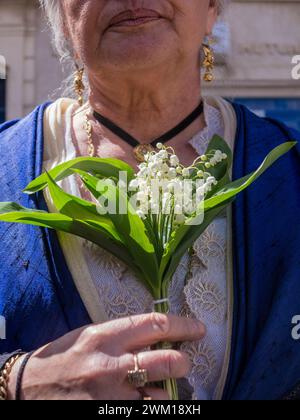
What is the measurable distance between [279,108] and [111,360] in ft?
22.8

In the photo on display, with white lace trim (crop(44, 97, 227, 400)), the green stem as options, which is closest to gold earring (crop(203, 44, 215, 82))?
white lace trim (crop(44, 97, 227, 400))

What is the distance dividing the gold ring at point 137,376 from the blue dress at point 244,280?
0.96ft

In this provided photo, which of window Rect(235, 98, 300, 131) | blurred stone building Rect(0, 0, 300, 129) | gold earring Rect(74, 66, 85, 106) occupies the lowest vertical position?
gold earring Rect(74, 66, 85, 106)

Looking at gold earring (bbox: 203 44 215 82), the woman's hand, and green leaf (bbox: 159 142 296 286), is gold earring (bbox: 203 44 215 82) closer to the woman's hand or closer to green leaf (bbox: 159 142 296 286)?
green leaf (bbox: 159 142 296 286)

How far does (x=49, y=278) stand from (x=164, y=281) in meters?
0.32

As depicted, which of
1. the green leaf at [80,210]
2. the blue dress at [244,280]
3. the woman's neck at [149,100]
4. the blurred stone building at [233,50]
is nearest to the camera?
the green leaf at [80,210]

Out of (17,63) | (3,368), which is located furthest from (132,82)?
(17,63)

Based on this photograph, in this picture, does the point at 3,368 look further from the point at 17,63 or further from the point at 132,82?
the point at 17,63

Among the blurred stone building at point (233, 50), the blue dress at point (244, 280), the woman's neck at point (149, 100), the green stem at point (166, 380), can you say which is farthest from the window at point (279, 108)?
the green stem at point (166, 380)

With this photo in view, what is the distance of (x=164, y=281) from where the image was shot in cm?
132

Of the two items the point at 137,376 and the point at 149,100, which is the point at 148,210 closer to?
the point at 137,376

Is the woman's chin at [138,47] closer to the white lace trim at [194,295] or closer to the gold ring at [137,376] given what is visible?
the white lace trim at [194,295]

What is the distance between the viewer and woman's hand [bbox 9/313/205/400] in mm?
1231

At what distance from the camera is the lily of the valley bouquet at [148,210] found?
1271mm
